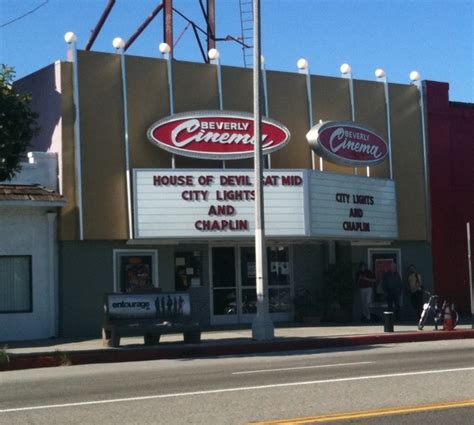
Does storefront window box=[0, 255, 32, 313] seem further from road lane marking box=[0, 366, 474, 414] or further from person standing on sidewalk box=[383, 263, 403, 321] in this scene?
road lane marking box=[0, 366, 474, 414]

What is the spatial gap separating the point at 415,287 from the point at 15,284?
38.4 ft

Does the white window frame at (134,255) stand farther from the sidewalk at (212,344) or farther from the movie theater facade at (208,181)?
the sidewalk at (212,344)

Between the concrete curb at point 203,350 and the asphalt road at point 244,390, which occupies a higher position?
the concrete curb at point 203,350

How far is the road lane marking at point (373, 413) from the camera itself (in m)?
9.89

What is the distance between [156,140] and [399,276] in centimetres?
845

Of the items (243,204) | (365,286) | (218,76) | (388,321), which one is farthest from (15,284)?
(365,286)

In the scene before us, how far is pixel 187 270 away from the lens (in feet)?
84.1

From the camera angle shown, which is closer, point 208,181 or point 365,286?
point 208,181

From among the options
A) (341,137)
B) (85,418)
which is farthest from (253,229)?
(85,418)

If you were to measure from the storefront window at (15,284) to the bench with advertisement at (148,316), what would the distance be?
112 inches

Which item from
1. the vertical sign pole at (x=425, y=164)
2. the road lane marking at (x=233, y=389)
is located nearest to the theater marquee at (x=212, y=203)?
the vertical sign pole at (x=425, y=164)

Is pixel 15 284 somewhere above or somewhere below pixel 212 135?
below

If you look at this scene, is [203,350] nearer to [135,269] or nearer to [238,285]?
[135,269]

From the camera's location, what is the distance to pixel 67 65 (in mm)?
23531
